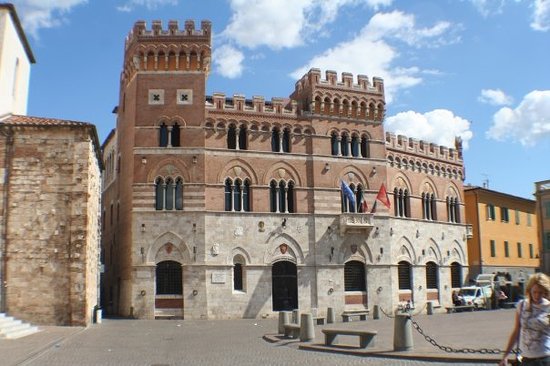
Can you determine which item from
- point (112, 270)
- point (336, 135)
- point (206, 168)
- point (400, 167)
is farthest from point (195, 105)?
point (400, 167)

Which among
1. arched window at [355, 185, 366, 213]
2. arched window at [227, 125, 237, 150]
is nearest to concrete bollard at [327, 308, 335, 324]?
arched window at [355, 185, 366, 213]

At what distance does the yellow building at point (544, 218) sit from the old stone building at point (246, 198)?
14768 mm

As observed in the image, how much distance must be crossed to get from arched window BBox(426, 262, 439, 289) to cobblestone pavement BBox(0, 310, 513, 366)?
45.3ft

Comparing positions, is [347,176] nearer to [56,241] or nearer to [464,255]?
[464,255]

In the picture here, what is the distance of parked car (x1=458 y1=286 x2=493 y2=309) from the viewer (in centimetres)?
3975

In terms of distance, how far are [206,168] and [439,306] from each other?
1811 cm

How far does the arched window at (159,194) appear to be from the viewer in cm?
3284

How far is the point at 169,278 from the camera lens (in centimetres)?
3228

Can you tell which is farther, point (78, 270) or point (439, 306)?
point (439, 306)

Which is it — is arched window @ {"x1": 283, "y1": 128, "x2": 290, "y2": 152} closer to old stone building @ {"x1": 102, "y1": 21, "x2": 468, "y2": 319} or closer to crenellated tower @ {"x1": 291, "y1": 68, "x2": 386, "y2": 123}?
old stone building @ {"x1": 102, "y1": 21, "x2": 468, "y2": 319}

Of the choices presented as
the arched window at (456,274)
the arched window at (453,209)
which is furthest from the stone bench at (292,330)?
the arched window at (453,209)

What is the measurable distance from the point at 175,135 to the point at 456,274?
22248 millimetres

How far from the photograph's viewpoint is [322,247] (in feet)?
115

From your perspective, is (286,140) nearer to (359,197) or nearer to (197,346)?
(359,197)
